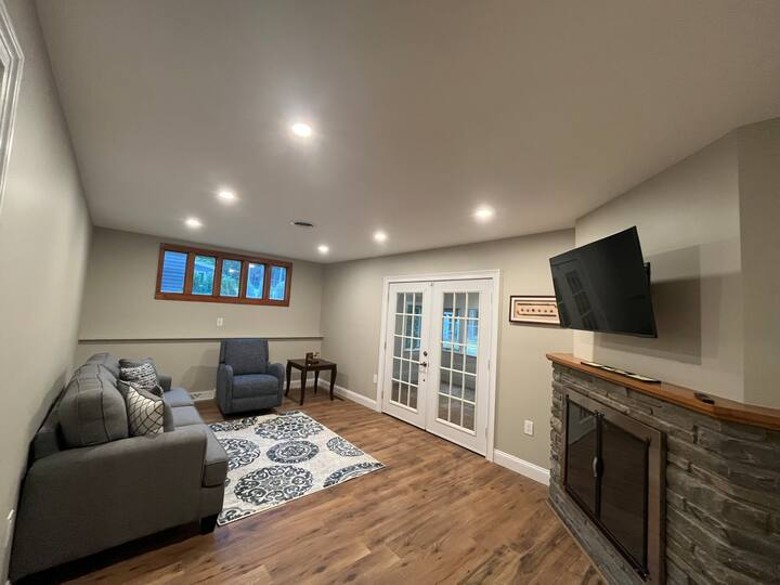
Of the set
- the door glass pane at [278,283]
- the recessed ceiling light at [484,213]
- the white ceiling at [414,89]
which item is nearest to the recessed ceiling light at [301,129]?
the white ceiling at [414,89]

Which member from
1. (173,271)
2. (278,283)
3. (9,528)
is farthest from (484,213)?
(173,271)

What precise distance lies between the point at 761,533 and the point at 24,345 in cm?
317

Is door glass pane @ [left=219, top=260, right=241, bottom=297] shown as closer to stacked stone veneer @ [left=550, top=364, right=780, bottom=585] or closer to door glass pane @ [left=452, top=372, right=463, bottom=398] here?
door glass pane @ [left=452, top=372, right=463, bottom=398]

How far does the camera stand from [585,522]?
6.91 feet

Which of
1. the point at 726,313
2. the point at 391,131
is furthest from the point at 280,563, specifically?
the point at 726,313

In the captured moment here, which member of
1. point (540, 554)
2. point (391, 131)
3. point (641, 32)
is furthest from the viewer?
point (540, 554)

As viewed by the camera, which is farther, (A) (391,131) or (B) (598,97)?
(A) (391,131)

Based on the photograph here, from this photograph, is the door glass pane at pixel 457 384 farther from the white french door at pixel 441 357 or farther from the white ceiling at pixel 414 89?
the white ceiling at pixel 414 89

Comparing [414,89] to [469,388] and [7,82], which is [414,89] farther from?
[469,388]

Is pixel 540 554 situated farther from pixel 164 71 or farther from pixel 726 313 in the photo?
pixel 164 71

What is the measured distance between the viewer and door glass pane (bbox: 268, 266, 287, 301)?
5527mm

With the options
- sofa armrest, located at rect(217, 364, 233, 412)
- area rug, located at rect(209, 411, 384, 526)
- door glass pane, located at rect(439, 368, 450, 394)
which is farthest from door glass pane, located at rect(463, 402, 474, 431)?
sofa armrest, located at rect(217, 364, 233, 412)

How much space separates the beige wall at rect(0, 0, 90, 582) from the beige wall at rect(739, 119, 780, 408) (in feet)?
8.57

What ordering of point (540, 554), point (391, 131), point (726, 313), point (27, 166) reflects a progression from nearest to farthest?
1. point (27, 166)
2. point (726, 313)
3. point (391, 131)
4. point (540, 554)
